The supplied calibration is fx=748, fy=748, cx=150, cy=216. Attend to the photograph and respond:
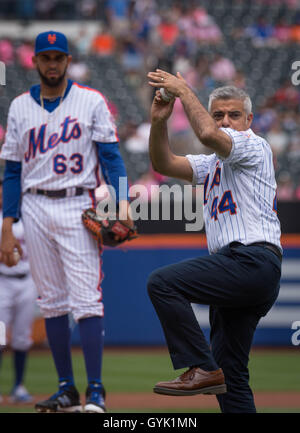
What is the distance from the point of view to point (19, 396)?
20.0 ft

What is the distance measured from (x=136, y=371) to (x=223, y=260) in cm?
416

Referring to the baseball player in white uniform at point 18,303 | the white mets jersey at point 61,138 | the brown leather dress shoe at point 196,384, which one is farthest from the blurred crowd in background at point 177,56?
the brown leather dress shoe at point 196,384

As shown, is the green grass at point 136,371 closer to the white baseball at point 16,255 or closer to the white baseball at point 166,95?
the white baseball at point 16,255

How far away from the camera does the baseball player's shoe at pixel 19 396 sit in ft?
19.9

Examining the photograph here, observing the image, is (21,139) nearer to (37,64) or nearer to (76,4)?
(37,64)

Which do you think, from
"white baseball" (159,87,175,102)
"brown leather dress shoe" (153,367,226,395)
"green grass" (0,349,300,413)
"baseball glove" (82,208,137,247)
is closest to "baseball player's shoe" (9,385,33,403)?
"green grass" (0,349,300,413)

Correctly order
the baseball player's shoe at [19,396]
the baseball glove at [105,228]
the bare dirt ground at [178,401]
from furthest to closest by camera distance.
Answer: the baseball player's shoe at [19,396] < the bare dirt ground at [178,401] < the baseball glove at [105,228]

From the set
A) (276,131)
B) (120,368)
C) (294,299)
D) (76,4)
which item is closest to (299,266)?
(294,299)

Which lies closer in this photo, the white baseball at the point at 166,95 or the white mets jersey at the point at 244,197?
the white mets jersey at the point at 244,197

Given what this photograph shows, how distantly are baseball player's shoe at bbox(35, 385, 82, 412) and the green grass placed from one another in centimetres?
113

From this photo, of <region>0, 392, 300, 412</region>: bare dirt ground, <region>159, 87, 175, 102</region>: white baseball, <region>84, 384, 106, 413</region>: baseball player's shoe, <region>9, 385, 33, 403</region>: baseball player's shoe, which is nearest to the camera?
<region>159, 87, 175, 102</region>: white baseball

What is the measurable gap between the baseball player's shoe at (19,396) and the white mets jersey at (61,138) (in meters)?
2.04

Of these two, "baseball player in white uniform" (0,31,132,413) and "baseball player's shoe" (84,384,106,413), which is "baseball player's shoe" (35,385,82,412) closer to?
"baseball player in white uniform" (0,31,132,413)

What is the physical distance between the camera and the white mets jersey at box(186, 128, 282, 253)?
3768 mm
